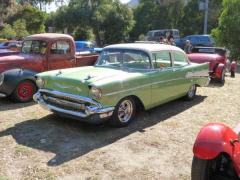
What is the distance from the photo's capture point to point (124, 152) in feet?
13.3

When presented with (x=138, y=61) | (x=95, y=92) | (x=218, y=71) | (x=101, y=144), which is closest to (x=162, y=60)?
(x=138, y=61)

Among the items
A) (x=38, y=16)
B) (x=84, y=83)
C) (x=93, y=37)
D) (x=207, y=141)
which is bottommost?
(x=207, y=141)

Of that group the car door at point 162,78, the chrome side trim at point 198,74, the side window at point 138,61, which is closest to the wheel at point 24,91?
the side window at point 138,61

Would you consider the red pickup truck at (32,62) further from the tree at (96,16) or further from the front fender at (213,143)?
the tree at (96,16)

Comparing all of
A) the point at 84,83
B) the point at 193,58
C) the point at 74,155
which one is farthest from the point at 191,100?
the point at 74,155

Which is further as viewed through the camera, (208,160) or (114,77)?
(114,77)

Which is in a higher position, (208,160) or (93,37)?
(93,37)

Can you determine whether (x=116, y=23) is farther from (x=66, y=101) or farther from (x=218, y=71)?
(x=66, y=101)

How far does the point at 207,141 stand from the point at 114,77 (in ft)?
8.16

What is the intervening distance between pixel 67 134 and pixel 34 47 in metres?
3.69

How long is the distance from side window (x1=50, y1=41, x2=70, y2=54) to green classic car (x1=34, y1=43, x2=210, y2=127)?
6.46 feet

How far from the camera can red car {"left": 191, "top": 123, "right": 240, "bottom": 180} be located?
8.46ft

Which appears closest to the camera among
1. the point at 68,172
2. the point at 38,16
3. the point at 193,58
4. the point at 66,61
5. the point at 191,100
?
the point at 68,172

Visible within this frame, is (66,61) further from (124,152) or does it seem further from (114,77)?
(124,152)
